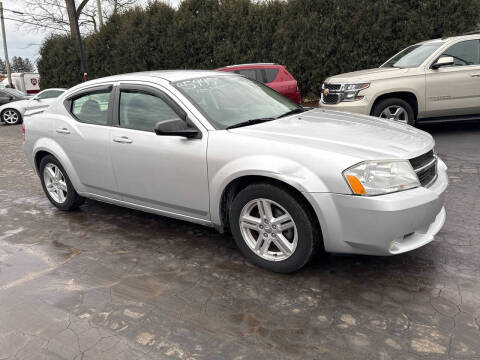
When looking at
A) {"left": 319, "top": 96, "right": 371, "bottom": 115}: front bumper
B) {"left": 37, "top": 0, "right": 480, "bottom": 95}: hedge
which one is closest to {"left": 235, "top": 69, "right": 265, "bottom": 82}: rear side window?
{"left": 319, "top": 96, "right": 371, "bottom": 115}: front bumper

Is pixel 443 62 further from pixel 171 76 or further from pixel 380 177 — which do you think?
pixel 380 177

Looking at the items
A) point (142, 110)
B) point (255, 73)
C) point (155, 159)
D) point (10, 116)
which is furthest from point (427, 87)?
point (10, 116)

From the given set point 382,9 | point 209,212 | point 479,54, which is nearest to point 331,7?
point 382,9

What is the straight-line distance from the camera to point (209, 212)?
3730mm

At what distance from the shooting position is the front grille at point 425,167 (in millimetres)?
3248

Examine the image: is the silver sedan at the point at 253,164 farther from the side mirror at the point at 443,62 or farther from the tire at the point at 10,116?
the tire at the point at 10,116

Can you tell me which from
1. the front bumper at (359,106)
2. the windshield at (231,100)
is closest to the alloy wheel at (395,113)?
the front bumper at (359,106)

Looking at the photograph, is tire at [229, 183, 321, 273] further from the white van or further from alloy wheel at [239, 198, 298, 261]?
the white van

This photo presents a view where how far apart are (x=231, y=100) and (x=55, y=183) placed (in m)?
2.57

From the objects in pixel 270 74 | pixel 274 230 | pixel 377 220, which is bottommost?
pixel 274 230

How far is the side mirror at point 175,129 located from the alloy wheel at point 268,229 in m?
0.77

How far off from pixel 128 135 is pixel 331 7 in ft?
38.5

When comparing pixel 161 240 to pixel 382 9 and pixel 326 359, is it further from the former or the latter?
pixel 382 9

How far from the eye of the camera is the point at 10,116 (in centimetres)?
1678
